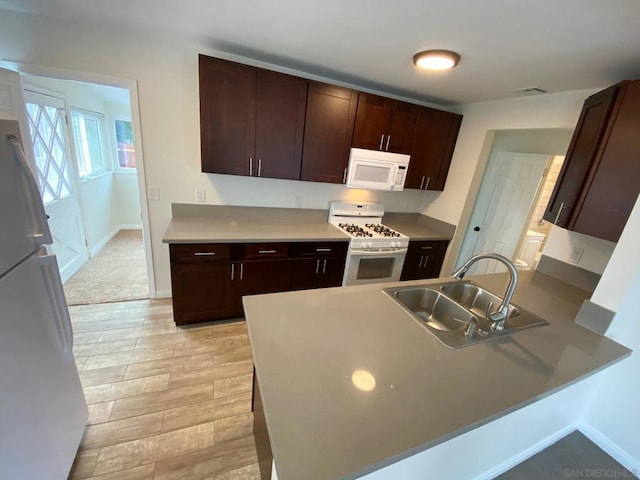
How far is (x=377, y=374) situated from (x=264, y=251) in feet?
5.34

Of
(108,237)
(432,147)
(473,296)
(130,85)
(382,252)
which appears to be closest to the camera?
(473,296)

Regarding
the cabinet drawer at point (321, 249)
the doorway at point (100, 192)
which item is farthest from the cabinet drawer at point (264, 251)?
the doorway at point (100, 192)

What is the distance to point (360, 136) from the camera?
2.59 m

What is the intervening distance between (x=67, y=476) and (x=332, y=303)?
1.49 m

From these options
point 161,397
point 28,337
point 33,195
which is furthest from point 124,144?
point 28,337

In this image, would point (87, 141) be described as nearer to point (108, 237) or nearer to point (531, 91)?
point (108, 237)

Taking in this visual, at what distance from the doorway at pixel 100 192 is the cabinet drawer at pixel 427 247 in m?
2.79

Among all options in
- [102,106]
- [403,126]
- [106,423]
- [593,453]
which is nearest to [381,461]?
[106,423]

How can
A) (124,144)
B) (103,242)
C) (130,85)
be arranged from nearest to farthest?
(130,85) < (103,242) < (124,144)

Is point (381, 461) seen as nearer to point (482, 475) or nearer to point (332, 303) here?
point (332, 303)

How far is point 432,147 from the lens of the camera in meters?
2.94

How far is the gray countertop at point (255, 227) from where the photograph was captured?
2213mm

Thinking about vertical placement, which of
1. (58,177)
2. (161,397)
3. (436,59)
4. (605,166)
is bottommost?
(161,397)

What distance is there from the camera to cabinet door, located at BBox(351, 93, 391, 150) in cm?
251
